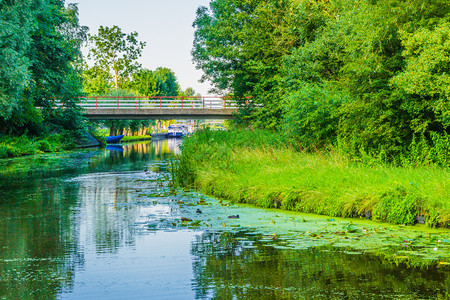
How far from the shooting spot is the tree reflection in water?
258 inches

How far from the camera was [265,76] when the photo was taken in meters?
36.6

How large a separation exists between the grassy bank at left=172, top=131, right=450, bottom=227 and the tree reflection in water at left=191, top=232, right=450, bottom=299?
9.61ft

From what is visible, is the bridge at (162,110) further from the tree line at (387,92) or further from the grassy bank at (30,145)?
the tree line at (387,92)

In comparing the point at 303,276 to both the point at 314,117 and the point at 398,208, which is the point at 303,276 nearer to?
the point at 398,208

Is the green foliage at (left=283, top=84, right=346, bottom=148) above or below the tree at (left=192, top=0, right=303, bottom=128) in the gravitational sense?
below

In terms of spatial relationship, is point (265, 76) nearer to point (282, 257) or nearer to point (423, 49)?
point (423, 49)

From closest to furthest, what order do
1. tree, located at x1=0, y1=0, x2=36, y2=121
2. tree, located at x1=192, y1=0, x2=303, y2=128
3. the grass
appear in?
1. tree, located at x1=0, y1=0, x2=36, y2=121
2. tree, located at x1=192, y1=0, x2=303, y2=128
3. the grass

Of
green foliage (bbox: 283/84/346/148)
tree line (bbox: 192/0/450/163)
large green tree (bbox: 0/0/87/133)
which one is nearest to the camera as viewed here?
tree line (bbox: 192/0/450/163)

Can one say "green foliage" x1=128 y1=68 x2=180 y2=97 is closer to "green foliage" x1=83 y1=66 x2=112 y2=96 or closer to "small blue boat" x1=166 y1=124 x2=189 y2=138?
"green foliage" x1=83 y1=66 x2=112 y2=96

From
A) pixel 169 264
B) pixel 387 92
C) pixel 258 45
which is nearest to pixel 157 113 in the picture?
pixel 258 45

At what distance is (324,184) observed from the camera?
1311 centimetres

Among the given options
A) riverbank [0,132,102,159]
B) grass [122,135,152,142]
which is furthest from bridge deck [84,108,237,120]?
grass [122,135,152,142]

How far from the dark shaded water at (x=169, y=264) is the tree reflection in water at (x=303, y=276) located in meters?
0.01

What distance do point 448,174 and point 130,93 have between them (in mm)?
72604
